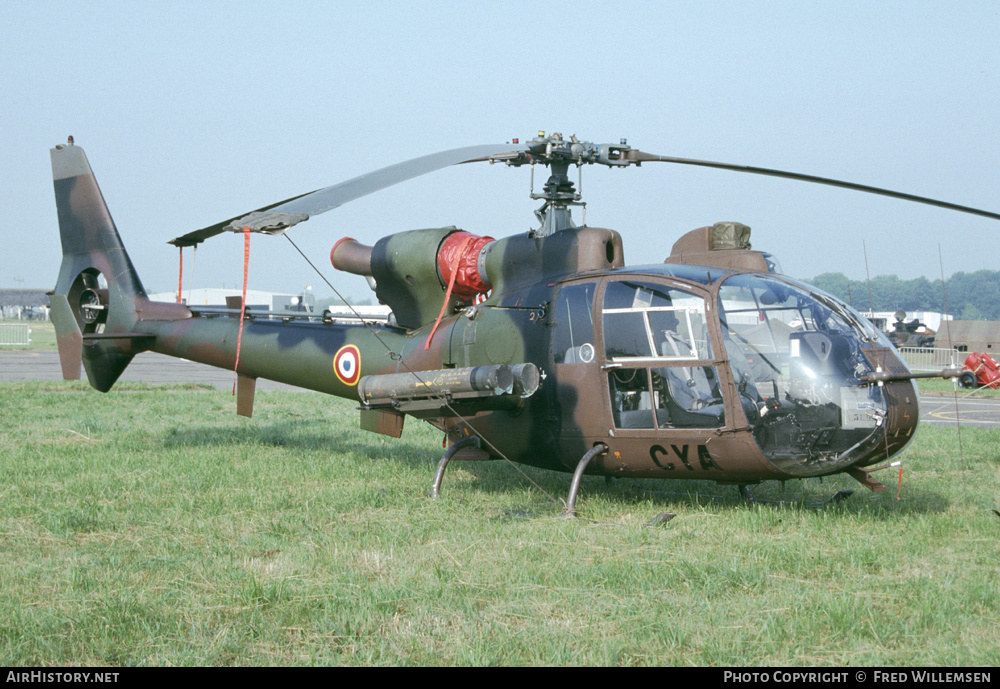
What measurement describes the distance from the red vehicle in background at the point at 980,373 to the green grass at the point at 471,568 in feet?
3.82

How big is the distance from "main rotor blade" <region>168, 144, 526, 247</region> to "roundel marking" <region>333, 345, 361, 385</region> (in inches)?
79.3

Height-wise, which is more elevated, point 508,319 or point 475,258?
point 475,258

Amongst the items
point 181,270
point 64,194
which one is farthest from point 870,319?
point 64,194

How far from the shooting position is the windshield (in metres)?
6.58

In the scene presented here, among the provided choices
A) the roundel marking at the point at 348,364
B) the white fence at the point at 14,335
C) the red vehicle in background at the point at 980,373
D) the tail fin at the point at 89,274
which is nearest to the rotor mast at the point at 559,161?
the roundel marking at the point at 348,364

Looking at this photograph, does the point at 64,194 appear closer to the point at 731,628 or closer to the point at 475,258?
the point at 475,258

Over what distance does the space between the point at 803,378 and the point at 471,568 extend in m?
3.00

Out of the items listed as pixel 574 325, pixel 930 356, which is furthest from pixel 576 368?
pixel 930 356

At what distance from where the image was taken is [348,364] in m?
9.67

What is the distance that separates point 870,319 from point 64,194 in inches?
400

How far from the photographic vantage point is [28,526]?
6.87 metres

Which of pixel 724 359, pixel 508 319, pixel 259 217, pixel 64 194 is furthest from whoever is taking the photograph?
pixel 64 194

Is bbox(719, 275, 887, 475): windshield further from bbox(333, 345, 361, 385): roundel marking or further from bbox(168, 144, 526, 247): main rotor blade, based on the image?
bbox(333, 345, 361, 385): roundel marking

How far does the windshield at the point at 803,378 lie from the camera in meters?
6.58
